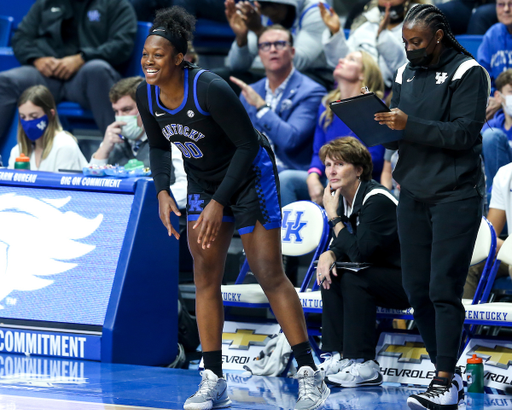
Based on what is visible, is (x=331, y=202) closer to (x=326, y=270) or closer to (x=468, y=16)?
(x=326, y=270)

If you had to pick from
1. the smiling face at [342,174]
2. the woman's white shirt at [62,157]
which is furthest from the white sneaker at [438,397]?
the woman's white shirt at [62,157]

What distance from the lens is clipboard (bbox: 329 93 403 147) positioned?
9.81 feet

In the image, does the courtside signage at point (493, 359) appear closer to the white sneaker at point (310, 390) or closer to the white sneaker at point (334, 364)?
the white sneaker at point (334, 364)

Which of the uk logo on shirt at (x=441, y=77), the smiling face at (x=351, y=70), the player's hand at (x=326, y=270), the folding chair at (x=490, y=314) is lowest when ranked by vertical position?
the folding chair at (x=490, y=314)

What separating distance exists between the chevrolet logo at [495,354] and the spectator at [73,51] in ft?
13.6

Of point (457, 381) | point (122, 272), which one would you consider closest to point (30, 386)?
point (122, 272)

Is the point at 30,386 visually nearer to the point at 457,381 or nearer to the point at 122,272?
the point at 122,272

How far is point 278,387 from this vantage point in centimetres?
385

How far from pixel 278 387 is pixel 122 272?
1.14 meters

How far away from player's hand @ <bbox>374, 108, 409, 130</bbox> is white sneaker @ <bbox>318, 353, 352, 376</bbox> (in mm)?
1438

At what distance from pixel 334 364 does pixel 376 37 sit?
3445 mm

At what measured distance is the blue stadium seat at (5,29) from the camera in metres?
8.17

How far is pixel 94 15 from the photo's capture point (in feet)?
23.5

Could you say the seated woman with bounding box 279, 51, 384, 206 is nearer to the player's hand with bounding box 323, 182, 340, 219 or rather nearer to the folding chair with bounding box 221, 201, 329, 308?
the folding chair with bounding box 221, 201, 329, 308
